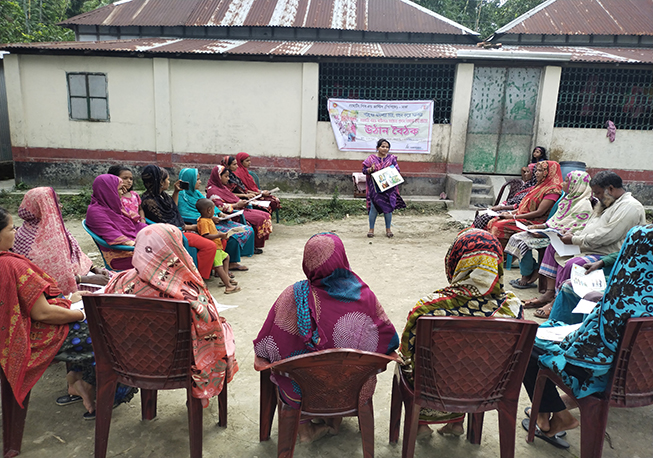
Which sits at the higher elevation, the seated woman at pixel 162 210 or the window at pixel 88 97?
the window at pixel 88 97

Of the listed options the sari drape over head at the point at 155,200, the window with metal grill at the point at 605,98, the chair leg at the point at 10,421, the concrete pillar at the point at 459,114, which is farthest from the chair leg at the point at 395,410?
the window with metal grill at the point at 605,98

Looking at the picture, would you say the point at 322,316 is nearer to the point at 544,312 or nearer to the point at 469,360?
the point at 469,360

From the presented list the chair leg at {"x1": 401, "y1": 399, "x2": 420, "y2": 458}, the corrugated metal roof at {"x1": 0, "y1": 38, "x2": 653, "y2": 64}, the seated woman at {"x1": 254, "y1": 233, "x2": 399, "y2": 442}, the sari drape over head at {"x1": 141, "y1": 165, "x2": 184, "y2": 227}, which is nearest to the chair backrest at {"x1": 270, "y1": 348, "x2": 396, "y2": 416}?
the seated woman at {"x1": 254, "y1": 233, "x2": 399, "y2": 442}

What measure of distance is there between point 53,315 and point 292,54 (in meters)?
8.06

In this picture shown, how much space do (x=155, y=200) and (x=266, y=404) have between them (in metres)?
2.99

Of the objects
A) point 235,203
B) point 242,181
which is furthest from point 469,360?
point 242,181

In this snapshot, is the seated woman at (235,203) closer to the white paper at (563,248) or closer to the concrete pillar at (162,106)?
the white paper at (563,248)

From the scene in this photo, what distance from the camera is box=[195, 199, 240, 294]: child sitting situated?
4.78 meters

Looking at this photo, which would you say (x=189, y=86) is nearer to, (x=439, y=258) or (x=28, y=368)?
(x=439, y=258)

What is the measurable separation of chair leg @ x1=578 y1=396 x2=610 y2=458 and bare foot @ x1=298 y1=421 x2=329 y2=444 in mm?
1305

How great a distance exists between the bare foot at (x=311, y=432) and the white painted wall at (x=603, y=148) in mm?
9104

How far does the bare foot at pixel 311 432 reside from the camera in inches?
95.4

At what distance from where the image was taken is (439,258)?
6.14 m

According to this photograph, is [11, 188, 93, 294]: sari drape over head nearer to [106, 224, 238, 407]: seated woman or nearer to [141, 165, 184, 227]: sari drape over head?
[106, 224, 238, 407]: seated woman
